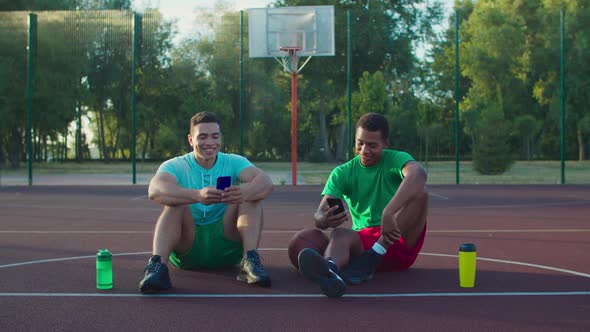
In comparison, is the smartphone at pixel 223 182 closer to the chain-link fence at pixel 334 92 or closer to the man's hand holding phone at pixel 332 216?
the man's hand holding phone at pixel 332 216

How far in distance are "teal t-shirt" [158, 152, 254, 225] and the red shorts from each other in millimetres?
1076

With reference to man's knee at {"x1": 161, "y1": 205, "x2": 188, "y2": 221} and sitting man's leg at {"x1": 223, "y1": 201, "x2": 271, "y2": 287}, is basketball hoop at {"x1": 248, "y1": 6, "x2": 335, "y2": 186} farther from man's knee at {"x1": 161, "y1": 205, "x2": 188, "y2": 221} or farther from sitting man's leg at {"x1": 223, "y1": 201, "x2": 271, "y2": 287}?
man's knee at {"x1": 161, "y1": 205, "x2": 188, "y2": 221}

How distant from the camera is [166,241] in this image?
203 inches

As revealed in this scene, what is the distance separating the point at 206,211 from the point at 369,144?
1.35 metres

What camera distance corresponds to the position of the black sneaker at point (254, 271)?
520 centimetres

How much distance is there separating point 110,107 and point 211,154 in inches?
1700

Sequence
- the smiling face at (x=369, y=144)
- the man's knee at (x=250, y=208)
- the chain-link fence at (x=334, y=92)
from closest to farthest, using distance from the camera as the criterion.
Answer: the smiling face at (x=369, y=144) → the man's knee at (x=250, y=208) → the chain-link fence at (x=334, y=92)

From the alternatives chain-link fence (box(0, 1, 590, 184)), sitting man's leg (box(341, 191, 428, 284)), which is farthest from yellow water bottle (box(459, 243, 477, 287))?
chain-link fence (box(0, 1, 590, 184))

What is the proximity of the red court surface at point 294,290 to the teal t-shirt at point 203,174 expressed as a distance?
51 cm

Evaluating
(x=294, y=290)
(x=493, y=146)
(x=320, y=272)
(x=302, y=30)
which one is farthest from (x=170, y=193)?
(x=493, y=146)

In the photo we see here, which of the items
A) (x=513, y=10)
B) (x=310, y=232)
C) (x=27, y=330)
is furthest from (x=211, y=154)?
(x=513, y=10)

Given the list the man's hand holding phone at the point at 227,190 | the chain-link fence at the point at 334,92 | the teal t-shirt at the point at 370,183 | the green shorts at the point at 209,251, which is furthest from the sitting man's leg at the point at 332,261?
the chain-link fence at the point at 334,92

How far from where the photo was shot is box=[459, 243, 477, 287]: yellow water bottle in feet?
16.5

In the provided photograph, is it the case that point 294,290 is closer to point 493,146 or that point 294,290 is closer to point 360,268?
point 360,268
